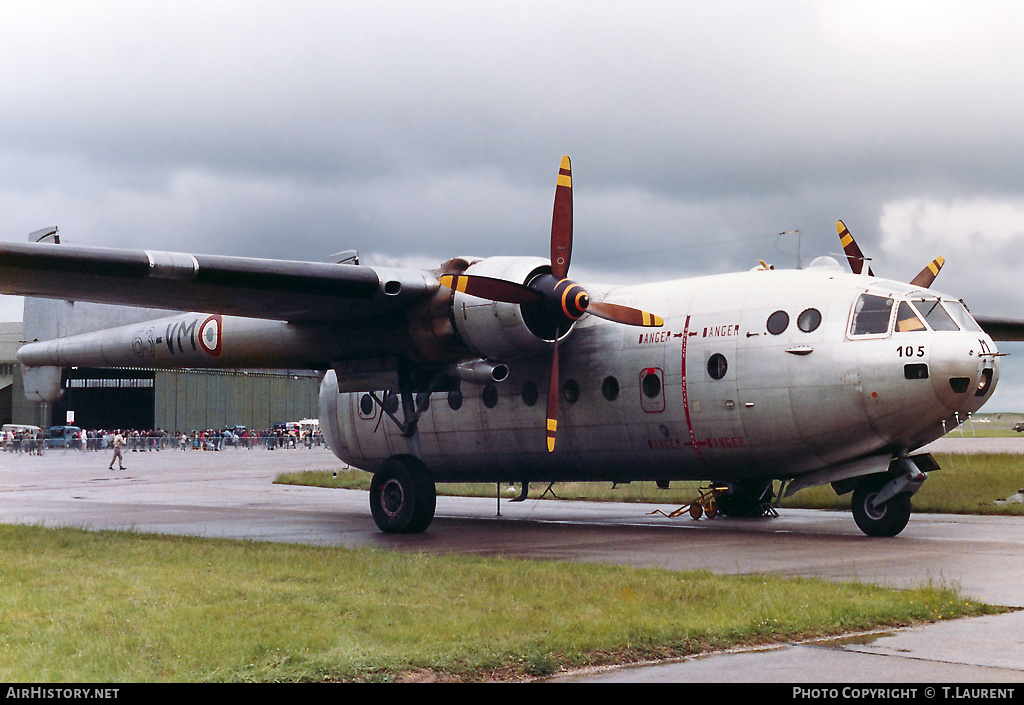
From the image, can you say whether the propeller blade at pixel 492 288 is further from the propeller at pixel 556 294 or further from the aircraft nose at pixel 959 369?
the aircraft nose at pixel 959 369

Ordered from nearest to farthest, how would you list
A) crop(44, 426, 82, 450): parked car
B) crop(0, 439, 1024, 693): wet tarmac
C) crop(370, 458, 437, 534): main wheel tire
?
crop(0, 439, 1024, 693): wet tarmac, crop(370, 458, 437, 534): main wheel tire, crop(44, 426, 82, 450): parked car

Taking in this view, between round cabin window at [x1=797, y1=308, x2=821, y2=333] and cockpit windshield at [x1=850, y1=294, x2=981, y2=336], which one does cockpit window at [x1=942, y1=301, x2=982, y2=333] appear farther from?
round cabin window at [x1=797, y1=308, x2=821, y2=333]

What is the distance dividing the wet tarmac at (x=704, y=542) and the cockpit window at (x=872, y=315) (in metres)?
3.32

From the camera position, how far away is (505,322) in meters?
17.7

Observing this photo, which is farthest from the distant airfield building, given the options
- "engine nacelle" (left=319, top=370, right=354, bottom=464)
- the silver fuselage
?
the silver fuselage

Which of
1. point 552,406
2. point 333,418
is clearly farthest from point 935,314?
point 333,418

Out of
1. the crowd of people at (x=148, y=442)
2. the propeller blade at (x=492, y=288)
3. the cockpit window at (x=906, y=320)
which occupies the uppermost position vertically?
the propeller blade at (x=492, y=288)

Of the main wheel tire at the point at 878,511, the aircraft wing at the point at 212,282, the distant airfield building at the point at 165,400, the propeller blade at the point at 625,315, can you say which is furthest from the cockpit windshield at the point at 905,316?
the distant airfield building at the point at 165,400

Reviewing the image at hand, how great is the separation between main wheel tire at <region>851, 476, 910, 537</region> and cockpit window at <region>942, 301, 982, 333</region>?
9.02ft

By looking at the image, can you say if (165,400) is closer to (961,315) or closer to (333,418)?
(333,418)

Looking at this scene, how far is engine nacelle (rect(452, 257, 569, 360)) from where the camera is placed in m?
17.7

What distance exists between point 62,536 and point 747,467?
37.2 ft

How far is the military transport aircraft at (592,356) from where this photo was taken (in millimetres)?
16047

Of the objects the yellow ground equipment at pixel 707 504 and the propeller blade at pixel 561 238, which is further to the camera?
the yellow ground equipment at pixel 707 504
